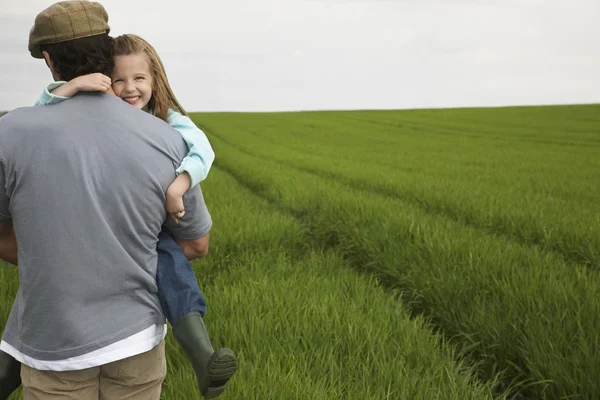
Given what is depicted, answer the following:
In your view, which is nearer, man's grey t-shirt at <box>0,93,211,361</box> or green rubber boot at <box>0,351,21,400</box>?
man's grey t-shirt at <box>0,93,211,361</box>

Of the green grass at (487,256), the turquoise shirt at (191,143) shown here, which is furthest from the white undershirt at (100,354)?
the green grass at (487,256)

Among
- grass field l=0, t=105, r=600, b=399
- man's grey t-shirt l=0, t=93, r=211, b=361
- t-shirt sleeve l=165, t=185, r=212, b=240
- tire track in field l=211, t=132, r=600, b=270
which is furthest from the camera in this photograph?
tire track in field l=211, t=132, r=600, b=270

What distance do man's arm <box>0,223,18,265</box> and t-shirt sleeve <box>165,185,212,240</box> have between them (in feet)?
1.42

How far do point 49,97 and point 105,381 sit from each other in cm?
80

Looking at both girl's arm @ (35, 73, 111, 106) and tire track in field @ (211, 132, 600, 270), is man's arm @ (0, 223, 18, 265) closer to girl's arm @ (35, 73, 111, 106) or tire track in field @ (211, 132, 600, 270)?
girl's arm @ (35, 73, 111, 106)

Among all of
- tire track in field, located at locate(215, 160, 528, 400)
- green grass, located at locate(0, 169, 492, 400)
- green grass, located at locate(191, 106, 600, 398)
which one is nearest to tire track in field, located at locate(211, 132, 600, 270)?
green grass, located at locate(191, 106, 600, 398)

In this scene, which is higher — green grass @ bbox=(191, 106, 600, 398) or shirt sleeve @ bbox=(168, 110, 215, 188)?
shirt sleeve @ bbox=(168, 110, 215, 188)

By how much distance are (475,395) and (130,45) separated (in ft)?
6.55

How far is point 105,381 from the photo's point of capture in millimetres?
1399

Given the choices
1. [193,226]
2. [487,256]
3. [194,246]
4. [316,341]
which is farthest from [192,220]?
[487,256]

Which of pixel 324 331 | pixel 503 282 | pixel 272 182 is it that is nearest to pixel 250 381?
pixel 324 331

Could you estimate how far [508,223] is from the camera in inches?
223

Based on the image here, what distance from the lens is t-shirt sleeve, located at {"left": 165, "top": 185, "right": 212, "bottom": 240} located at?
1468 mm

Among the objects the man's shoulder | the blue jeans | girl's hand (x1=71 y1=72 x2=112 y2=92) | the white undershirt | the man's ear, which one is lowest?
the white undershirt
